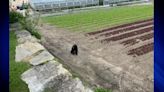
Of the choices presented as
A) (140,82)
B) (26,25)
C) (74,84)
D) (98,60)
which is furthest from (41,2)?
(74,84)

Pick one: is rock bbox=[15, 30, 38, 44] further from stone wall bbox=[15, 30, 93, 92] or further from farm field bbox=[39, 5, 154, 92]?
stone wall bbox=[15, 30, 93, 92]

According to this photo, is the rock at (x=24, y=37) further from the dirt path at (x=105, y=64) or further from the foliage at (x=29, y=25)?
the dirt path at (x=105, y=64)

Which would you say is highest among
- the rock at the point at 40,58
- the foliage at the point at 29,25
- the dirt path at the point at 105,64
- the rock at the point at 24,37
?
the foliage at the point at 29,25

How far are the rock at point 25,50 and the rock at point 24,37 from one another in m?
1.00

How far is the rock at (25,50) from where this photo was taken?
34.9ft

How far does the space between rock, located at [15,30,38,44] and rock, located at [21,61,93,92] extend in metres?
4.50

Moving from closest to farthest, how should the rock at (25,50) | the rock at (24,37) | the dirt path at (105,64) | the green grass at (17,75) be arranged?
the green grass at (17,75)
the dirt path at (105,64)
the rock at (25,50)
the rock at (24,37)

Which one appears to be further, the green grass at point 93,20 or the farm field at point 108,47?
the green grass at point 93,20

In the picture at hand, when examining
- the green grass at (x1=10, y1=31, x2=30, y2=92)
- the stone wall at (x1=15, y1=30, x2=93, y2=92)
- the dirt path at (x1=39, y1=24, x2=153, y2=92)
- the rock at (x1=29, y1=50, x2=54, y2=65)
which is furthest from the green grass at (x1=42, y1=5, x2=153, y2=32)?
the green grass at (x1=10, y1=31, x2=30, y2=92)

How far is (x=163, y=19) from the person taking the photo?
100 inches

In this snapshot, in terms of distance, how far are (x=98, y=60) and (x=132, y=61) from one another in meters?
1.31

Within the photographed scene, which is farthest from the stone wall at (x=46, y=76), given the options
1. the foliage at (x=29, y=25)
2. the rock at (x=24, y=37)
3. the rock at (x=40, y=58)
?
the foliage at (x=29, y=25)

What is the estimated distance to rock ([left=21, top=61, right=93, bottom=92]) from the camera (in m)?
7.75
